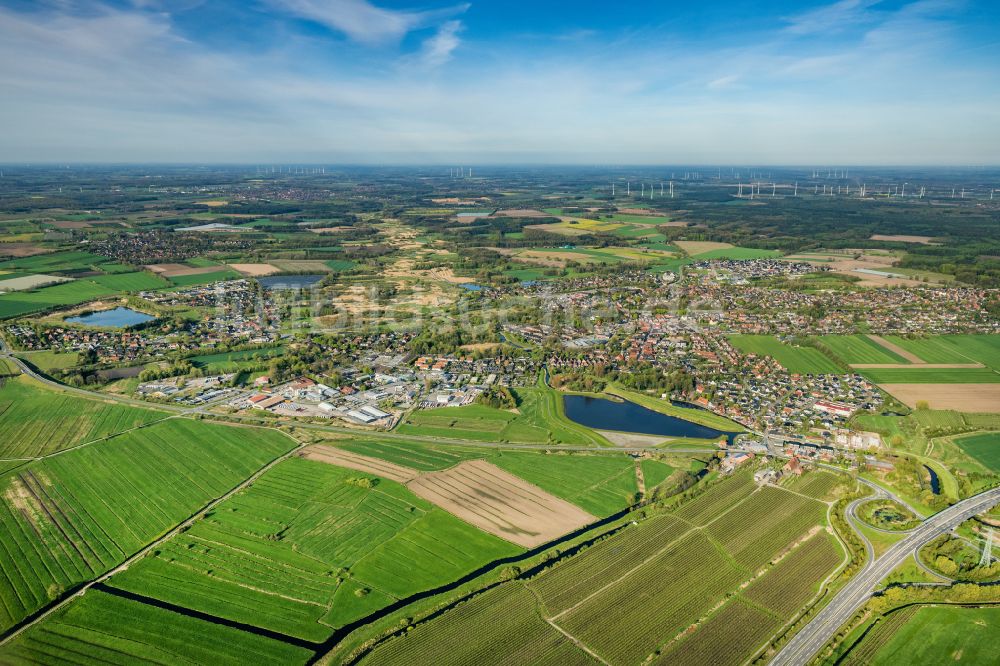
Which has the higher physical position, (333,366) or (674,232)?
(674,232)

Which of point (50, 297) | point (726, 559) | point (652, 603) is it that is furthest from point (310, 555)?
point (50, 297)

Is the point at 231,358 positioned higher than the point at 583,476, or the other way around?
the point at 231,358

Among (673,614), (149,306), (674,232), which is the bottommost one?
(673,614)

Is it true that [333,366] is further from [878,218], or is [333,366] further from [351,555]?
[878,218]

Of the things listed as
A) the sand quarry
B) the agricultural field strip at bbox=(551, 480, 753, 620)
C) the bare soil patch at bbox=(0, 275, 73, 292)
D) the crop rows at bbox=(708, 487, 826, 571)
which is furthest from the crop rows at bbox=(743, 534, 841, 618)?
the bare soil patch at bbox=(0, 275, 73, 292)

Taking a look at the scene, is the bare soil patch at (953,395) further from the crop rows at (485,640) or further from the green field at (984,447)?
the crop rows at (485,640)

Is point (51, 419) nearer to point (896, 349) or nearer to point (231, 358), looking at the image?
Answer: point (231, 358)

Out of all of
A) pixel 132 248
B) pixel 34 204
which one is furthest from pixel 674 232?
pixel 34 204
